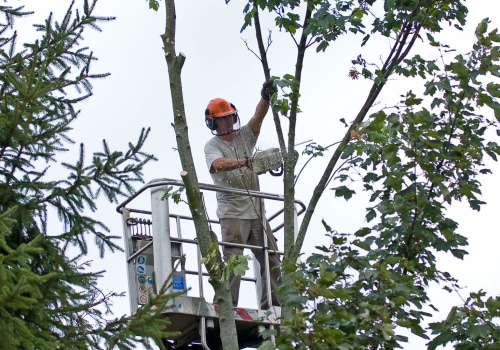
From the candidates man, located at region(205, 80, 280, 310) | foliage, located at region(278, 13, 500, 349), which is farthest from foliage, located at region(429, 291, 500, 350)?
man, located at region(205, 80, 280, 310)

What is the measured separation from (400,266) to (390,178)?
2.00 ft

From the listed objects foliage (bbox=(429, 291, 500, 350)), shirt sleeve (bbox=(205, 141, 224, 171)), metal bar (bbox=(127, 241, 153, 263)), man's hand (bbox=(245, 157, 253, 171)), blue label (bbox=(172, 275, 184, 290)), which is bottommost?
foliage (bbox=(429, 291, 500, 350))

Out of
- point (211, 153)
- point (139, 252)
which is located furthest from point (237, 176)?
point (139, 252)

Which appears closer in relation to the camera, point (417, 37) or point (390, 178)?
point (390, 178)

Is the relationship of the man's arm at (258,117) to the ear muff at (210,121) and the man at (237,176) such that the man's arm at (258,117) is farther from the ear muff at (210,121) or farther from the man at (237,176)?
the ear muff at (210,121)

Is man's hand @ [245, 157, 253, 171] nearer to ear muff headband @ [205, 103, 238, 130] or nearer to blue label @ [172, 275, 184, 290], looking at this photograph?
ear muff headband @ [205, 103, 238, 130]

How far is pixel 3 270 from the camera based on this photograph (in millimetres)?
7395

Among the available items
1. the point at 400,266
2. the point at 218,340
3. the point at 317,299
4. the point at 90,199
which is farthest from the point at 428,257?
the point at 218,340

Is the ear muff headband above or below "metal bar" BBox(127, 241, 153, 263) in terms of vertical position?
above

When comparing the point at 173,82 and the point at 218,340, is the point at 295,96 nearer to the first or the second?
the point at 173,82

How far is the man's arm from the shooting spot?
11.3 meters

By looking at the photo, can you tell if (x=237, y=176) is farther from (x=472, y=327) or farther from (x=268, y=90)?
(x=472, y=327)

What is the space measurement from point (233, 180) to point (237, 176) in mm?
54

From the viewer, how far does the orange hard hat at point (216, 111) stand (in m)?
11.3
